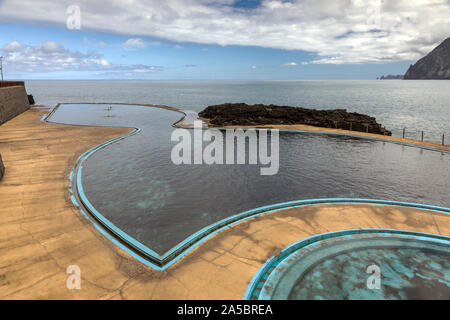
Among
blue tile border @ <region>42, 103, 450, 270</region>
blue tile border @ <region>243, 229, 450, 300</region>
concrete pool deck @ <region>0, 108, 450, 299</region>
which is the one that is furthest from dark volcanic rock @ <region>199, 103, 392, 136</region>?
blue tile border @ <region>243, 229, 450, 300</region>

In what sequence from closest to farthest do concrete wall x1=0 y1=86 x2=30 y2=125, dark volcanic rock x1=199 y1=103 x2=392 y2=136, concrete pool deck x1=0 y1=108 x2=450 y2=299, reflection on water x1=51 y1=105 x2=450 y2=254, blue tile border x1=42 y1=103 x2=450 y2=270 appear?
concrete pool deck x1=0 y1=108 x2=450 y2=299
blue tile border x1=42 y1=103 x2=450 y2=270
reflection on water x1=51 y1=105 x2=450 y2=254
concrete wall x1=0 y1=86 x2=30 y2=125
dark volcanic rock x1=199 y1=103 x2=392 y2=136

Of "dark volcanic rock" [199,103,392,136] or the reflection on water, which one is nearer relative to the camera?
the reflection on water

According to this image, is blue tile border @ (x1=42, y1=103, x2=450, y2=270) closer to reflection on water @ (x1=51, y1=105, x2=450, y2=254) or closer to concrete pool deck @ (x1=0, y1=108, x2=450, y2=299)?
concrete pool deck @ (x1=0, y1=108, x2=450, y2=299)

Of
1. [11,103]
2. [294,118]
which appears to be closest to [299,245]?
[294,118]

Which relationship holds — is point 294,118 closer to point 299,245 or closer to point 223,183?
point 223,183

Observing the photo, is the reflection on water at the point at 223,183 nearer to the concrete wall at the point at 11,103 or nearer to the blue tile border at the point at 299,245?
the blue tile border at the point at 299,245

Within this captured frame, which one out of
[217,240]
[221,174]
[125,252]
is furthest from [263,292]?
[221,174]

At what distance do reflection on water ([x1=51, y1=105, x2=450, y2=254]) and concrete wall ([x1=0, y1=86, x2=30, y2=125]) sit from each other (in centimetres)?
1933

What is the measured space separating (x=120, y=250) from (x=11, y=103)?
38900mm

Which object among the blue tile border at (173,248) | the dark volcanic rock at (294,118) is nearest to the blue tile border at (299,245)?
the blue tile border at (173,248)

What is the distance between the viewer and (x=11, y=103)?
34.2 metres

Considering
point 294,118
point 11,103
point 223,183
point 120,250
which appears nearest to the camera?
point 120,250

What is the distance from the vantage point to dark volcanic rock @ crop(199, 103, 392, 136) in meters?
31.5
